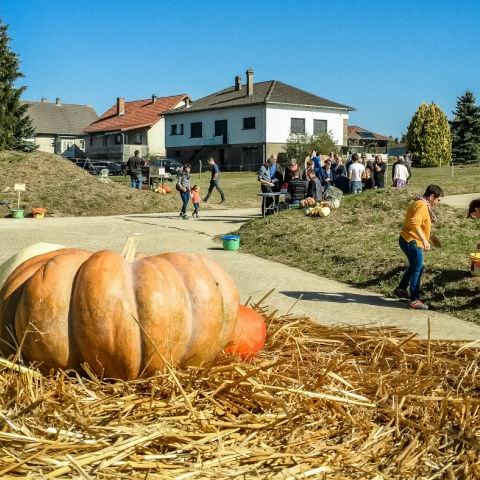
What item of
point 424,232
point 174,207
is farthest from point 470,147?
point 424,232

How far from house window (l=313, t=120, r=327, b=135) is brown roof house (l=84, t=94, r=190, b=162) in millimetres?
16037

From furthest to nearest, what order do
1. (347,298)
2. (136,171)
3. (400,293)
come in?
(136,171), (400,293), (347,298)

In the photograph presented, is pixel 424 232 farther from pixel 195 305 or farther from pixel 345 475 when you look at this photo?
pixel 345 475

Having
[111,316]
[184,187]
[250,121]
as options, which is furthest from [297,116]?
[111,316]

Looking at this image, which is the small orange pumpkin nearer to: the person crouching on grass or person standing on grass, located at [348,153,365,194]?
the person crouching on grass

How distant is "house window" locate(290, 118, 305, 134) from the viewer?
6088 centimetres

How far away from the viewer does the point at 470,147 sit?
60562 millimetres

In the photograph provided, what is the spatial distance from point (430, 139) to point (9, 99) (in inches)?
1263

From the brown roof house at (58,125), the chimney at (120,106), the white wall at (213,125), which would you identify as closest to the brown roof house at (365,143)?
the white wall at (213,125)

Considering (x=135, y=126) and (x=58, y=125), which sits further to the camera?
(x=58, y=125)

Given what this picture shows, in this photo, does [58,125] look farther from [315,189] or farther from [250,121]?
[315,189]

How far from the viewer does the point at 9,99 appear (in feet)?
147

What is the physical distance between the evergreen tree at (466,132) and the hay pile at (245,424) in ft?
197

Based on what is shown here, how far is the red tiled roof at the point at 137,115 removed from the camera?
73625 mm
